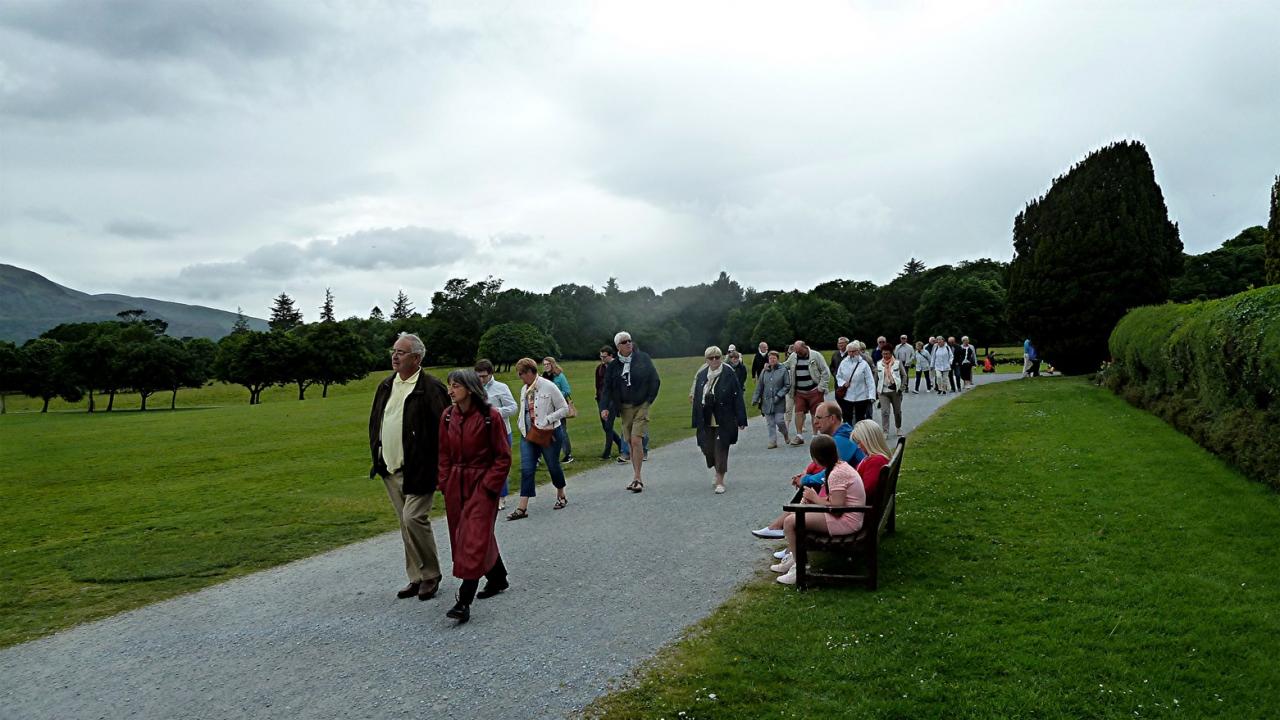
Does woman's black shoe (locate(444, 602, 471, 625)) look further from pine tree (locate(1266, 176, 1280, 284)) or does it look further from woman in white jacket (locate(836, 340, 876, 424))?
pine tree (locate(1266, 176, 1280, 284))

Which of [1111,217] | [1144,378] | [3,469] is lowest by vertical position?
[3,469]

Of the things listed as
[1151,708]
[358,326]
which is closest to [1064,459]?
[1151,708]

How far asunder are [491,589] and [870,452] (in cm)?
376

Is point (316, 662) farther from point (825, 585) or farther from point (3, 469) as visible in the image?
point (3, 469)

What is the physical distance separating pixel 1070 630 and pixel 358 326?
13122cm

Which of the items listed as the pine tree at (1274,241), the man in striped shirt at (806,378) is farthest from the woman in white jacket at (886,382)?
the pine tree at (1274,241)

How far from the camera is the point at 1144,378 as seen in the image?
68.2ft

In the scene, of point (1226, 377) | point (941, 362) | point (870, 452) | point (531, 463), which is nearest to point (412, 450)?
point (531, 463)

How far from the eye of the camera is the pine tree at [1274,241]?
92.3 feet

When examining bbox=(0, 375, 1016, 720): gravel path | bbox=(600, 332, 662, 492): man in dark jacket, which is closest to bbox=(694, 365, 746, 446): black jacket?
bbox=(600, 332, 662, 492): man in dark jacket

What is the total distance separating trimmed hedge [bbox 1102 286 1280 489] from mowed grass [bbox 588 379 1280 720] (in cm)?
90

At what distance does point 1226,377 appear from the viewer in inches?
472

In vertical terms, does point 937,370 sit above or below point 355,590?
above

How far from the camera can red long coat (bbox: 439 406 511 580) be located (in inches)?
264
